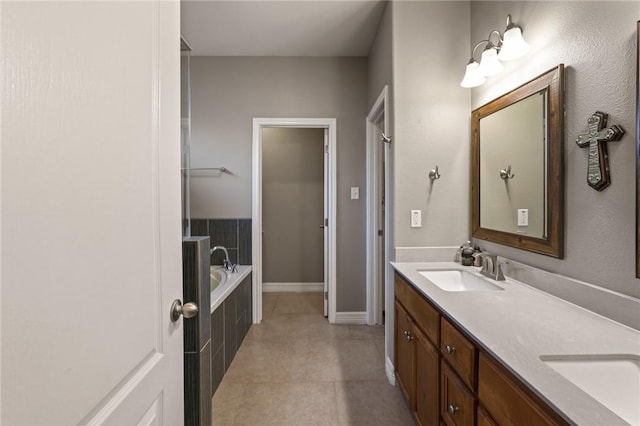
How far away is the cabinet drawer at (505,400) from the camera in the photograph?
718 millimetres

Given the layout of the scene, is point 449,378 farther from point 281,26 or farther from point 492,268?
point 281,26

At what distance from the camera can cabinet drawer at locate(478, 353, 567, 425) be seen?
0.72 meters

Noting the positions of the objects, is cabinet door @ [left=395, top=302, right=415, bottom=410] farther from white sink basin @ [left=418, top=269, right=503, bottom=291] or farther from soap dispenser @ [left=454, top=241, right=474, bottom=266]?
soap dispenser @ [left=454, top=241, right=474, bottom=266]

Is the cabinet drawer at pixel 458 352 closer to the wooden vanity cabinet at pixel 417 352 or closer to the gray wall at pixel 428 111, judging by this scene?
the wooden vanity cabinet at pixel 417 352

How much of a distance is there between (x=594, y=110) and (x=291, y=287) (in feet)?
12.3

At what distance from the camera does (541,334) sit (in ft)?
3.20

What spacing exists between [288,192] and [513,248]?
122 inches

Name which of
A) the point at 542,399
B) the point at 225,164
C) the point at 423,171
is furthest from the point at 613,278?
the point at 225,164

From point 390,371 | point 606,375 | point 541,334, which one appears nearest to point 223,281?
point 390,371

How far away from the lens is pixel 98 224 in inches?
21.9

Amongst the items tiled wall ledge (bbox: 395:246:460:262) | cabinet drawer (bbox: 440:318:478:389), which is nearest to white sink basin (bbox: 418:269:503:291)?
tiled wall ledge (bbox: 395:246:460:262)

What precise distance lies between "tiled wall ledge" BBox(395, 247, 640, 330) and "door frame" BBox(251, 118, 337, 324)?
1.72 m

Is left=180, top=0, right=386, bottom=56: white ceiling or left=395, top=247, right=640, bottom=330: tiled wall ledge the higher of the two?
left=180, top=0, right=386, bottom=56: white ceiling

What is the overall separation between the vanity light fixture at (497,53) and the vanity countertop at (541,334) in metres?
1.16
